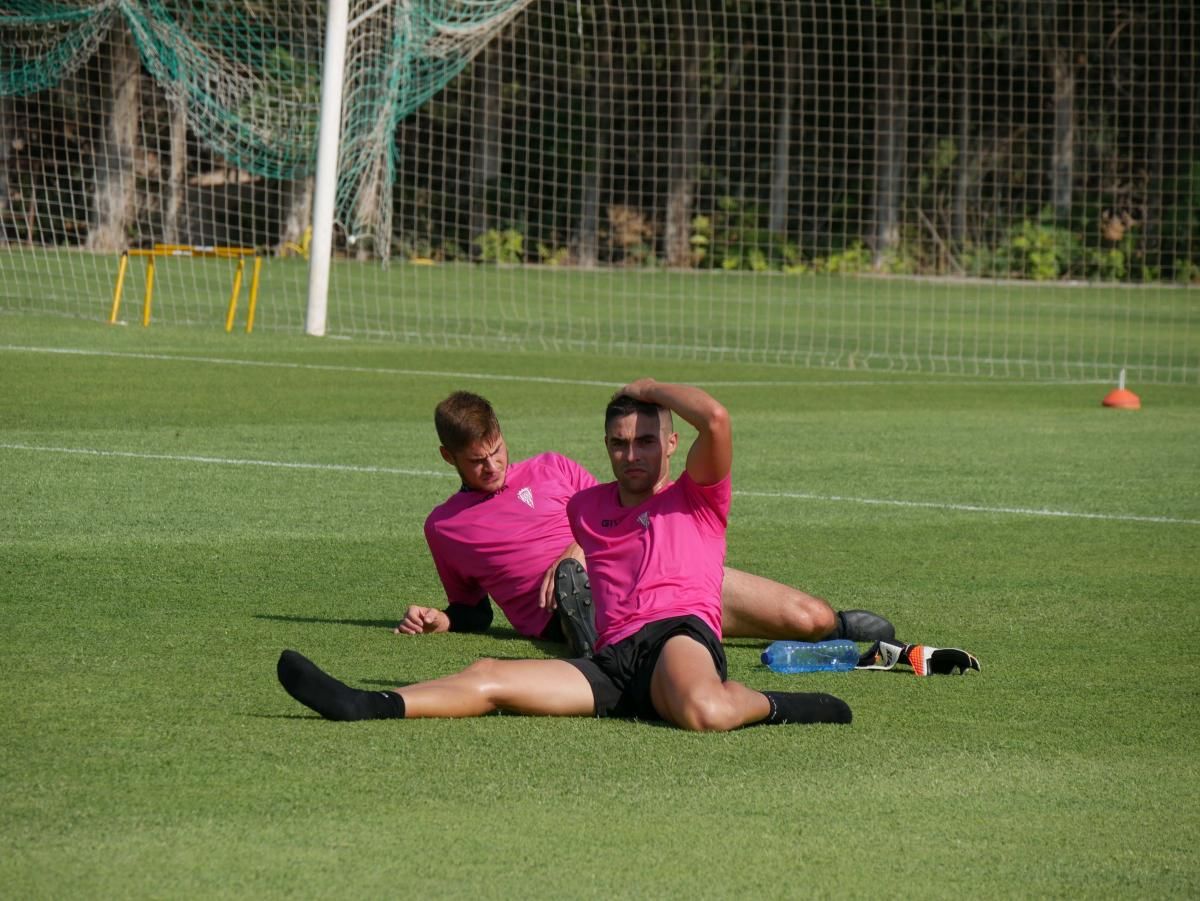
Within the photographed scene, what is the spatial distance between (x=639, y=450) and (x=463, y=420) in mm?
1081

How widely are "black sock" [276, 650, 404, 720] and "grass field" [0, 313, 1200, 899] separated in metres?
0.06

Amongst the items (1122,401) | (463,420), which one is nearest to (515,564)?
(463,420)

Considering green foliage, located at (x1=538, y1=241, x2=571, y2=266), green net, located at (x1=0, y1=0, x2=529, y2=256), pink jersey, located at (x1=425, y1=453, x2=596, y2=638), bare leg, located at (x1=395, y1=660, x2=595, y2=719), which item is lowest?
bare leg, located at (x1=395, y1=660, x2=595, y2=719)

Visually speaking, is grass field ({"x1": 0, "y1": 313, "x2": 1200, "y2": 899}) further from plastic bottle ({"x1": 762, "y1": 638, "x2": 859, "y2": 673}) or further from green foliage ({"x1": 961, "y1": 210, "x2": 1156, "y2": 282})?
green foliage ({"x1": 961, "y1": 210, "x2": 1156, "y2": 282})

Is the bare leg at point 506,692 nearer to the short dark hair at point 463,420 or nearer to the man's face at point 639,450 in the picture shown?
the man's face at point 639,450

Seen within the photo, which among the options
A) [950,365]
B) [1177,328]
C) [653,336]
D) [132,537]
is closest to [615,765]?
[132,537]

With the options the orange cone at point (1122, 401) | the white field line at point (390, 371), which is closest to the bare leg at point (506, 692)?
the white field line at point (390, 371)

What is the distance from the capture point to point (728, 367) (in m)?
22.1

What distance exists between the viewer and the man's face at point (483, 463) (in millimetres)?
7219

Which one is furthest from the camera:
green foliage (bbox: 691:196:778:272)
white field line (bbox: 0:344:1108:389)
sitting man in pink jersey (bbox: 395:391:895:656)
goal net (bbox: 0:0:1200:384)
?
green foliage (bbox: 691:196:778:272)

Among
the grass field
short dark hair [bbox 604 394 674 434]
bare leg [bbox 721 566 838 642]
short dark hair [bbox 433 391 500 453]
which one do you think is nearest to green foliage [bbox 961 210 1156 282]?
the grass field

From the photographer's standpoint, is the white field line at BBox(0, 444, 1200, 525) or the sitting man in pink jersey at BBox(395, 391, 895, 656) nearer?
the sitting man in pink jersey at BBox(395, 391, 895, 656)

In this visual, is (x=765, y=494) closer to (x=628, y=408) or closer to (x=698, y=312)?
(x=628, y=408)

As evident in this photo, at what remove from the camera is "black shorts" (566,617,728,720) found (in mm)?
5953
